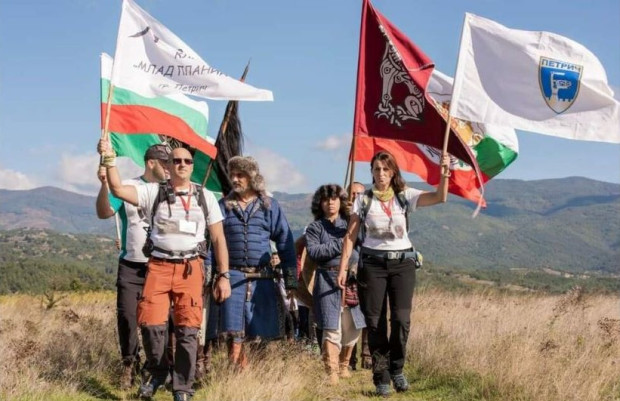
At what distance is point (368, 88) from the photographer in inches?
287

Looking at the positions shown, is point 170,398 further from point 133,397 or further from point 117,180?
point 117,180

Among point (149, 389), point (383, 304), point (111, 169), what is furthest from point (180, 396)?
point (383, 304)

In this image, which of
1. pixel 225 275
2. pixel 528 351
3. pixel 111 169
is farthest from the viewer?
pixel 528 351

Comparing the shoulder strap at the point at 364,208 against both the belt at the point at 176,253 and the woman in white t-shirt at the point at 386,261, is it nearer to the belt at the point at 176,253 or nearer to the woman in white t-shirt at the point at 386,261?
the woman in white t-shirt at the point at 386,261

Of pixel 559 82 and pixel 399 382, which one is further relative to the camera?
pixel 559 82

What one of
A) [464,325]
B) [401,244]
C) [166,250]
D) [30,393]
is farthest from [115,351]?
[464,325]

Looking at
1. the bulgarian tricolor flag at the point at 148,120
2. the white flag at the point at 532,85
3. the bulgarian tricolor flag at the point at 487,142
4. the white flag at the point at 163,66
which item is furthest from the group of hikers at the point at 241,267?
the bulgarian tricolor flag at the point at 487,142

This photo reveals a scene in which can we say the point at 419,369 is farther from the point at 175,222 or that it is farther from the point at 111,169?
the point at 111,169

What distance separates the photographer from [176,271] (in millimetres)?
5281

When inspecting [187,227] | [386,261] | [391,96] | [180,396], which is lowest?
[180,396]

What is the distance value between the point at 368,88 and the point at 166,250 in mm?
3125

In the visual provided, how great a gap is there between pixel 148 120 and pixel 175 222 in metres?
1.76

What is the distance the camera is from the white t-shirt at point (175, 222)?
526cm

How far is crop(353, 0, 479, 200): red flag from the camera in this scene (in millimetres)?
6973
